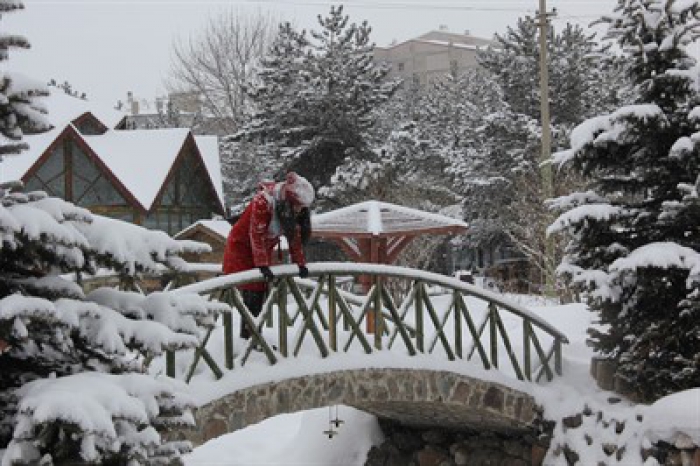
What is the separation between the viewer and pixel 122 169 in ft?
72.0

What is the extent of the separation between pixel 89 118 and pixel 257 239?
17.5m

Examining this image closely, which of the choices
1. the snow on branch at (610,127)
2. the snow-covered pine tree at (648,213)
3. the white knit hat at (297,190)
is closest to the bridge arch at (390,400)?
the snow-covered pine tree at (648,213)

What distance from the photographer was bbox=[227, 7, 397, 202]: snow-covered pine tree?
2342 cm

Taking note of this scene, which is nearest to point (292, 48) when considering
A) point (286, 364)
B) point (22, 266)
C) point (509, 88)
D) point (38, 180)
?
point (509, 88)

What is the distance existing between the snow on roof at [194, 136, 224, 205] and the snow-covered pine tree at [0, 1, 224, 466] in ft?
67.7

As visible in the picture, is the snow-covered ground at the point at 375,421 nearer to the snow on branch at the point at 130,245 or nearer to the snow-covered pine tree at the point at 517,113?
the snow on branch at the point at 130,245

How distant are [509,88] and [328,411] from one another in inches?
650

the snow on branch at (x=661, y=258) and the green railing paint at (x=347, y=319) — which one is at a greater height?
the snow on branch at (x=661, y=258)

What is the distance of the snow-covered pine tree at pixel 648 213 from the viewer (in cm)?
891

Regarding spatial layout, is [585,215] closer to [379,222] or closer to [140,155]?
[379,222]

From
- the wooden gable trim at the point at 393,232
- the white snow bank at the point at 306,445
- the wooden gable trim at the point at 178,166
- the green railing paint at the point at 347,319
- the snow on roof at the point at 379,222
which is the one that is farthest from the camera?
the wooden gable trim at the point at 178,166

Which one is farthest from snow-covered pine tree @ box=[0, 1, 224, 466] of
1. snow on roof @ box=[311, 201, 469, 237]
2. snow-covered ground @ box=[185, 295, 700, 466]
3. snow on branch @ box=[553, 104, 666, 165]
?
snow on roof @ box=[311, 201, 469, 237]

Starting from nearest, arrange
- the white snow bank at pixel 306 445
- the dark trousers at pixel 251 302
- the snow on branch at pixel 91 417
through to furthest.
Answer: the snow on branch at pixel 91 417
the dark trousers at pixel 251 302
the white snow bank at pixel 306 445

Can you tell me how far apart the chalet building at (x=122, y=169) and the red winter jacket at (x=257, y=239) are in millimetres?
13041
